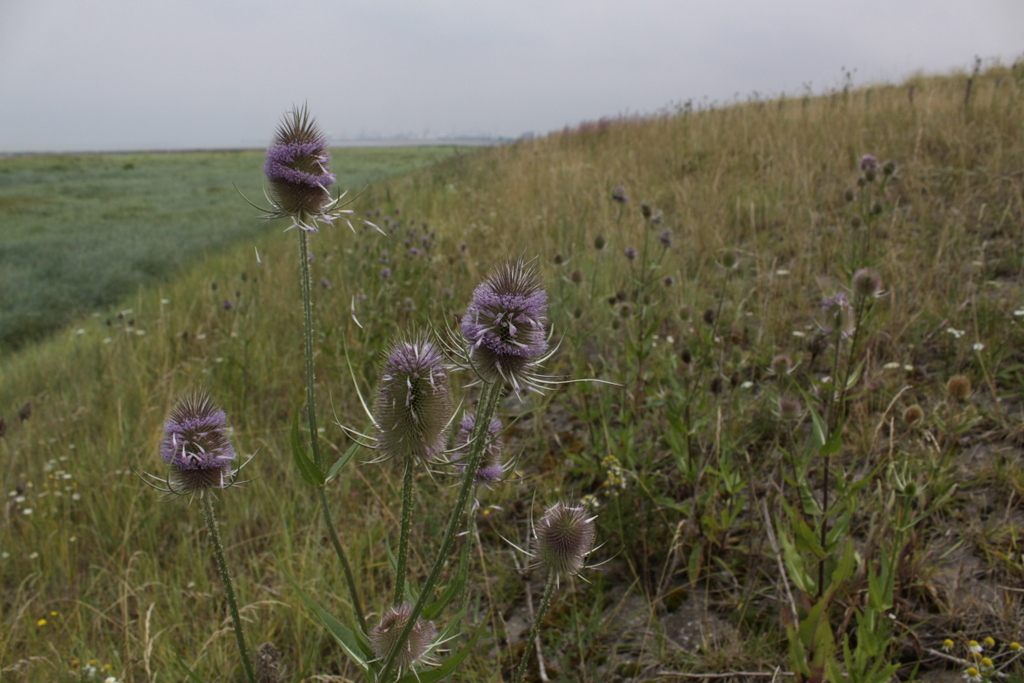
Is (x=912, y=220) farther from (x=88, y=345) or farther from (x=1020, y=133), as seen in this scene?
(x=88, y=345)

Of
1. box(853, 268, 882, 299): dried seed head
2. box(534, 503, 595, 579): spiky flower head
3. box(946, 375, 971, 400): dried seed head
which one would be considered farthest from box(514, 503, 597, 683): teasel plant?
box(946, 375, 971, 400): dried seed head

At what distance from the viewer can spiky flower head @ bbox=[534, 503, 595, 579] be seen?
4.96 feet

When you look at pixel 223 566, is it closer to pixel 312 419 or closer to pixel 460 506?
pixel 312 419

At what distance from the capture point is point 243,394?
14.6 feet

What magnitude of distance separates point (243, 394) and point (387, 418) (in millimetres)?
3535

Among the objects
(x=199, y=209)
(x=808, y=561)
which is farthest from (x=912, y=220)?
(x=199, y=209)

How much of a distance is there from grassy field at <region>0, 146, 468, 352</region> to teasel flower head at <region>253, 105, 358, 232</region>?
6390 millimetres

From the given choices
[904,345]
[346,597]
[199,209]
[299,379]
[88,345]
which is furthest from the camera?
[199,209]

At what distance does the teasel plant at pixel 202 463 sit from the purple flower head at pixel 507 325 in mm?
708

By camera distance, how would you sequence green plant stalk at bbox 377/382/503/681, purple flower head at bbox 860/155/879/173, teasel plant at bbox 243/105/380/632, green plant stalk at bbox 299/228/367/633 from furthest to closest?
purple flower head at bbox 860/155/879/173, teasel plant at bbox 243/105/380/632, green plant stalk at bbox 299/228/367/633, green plant stalk at bbox 377/382/503/681

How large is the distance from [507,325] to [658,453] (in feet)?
8.34

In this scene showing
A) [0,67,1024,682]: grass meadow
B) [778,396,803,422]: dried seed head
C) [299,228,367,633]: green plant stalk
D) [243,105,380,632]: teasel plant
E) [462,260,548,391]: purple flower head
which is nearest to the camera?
[462,260,548,391]: purple flower head

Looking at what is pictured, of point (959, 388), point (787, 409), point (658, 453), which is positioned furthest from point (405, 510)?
point (959, 388)

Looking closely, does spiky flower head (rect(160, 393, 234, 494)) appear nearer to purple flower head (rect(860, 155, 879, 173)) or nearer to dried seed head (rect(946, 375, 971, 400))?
dried seed head (rect(946, 375, 971, 400))
